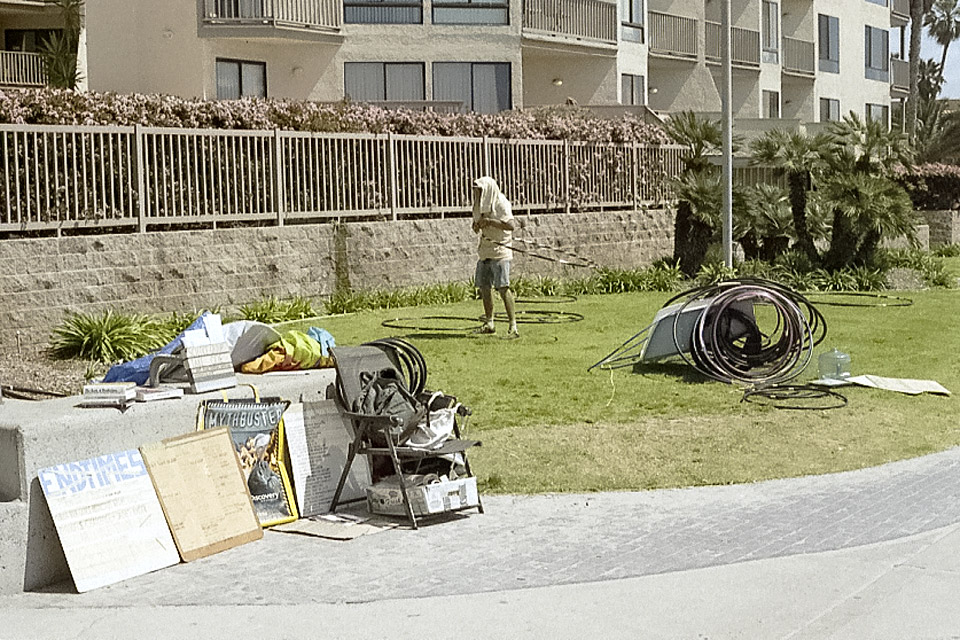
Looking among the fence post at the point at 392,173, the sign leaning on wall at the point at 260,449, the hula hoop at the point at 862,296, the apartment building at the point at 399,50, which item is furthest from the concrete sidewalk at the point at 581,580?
the apartment building at the point at 399,50

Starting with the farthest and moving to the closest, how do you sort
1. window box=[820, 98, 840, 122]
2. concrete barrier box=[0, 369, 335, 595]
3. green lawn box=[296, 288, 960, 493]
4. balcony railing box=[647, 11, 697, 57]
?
window box=[820, 98, 840, 122], balcony railing box=[647, 11, 697, 57], green lawn box=[296, 288, 960, 493], concrete barrier box=[0, 369, 335, 595]

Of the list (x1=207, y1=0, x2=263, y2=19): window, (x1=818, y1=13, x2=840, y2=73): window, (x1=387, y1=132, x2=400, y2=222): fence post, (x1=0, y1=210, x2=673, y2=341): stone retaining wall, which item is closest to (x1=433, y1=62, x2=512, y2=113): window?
(x1=207, y1=0, x2=263, y2=19): window

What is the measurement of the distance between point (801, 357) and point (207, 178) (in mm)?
8653

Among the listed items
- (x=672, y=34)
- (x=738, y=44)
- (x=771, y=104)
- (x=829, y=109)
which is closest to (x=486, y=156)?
(x=672, y=34)

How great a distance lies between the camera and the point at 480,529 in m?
8.30

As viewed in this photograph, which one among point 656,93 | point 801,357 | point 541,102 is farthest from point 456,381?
point 656,93

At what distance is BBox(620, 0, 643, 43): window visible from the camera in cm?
4300

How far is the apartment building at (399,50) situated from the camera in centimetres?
3425

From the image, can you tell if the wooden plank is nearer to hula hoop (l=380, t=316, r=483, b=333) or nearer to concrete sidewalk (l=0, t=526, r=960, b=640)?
concrete sidewalk (l=0, t=526, r=960, b=640)

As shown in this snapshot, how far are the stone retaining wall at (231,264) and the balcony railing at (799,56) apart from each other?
28234 mm

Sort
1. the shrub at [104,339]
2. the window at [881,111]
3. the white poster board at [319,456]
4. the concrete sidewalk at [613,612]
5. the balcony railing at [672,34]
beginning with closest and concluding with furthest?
the concrete sidewalk at [613,612] < the white poster board at [319,456] < the shrub at [104,339] < the balcony railing at [672,34] < the window at [881,111]

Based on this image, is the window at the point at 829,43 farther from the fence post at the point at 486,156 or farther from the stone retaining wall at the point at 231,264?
the fence post at the point at 486,156

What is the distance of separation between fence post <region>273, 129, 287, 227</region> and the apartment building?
47.1 feet

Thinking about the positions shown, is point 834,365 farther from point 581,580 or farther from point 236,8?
point 236,8
